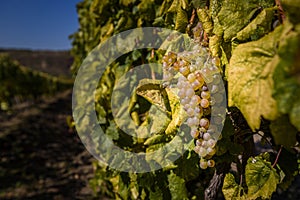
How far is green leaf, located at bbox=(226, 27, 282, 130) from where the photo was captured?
2.48ft

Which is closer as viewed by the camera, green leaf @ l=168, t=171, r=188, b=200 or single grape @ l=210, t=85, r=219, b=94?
single grape @ l=210, t=85, r=219, b=94

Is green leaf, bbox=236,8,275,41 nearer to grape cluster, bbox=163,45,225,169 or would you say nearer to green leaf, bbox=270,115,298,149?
grape cluster, bbox=163,45,225,169

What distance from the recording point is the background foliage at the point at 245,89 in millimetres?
708

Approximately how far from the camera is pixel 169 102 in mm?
1442

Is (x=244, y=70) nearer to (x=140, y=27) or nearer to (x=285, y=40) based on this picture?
(x=285, y=40)

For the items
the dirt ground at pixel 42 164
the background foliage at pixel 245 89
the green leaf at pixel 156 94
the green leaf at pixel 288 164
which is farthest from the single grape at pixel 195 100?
the dirt ground at pixel 42 164

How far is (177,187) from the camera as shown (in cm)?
196

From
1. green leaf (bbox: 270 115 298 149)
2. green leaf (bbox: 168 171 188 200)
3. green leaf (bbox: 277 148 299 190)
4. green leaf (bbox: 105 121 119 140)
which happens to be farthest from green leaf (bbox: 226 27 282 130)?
green leaf (bbox: 105 121 119 140)

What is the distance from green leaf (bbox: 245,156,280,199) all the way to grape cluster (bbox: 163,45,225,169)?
0.61ft

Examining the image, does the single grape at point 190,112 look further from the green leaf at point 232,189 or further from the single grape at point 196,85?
the green leaf at point 232,189

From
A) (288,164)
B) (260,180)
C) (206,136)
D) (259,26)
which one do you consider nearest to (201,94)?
(206,136)

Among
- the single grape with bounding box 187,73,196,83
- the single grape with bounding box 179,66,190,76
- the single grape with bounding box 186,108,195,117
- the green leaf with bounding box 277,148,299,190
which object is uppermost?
the single grape with bounding box 179,66,190,76

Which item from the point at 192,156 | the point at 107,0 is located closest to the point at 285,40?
the point at 192,156

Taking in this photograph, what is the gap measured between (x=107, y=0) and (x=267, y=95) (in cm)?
217
